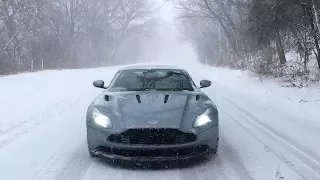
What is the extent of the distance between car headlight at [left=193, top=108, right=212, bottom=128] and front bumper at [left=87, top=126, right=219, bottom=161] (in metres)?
0.11

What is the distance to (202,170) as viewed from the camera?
472 cm

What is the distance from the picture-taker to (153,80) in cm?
647

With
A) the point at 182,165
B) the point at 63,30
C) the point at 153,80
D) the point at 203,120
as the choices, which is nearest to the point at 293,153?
the point at 203,120

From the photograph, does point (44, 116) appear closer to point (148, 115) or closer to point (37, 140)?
point (37, 140)

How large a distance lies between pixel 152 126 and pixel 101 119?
30.6 inches

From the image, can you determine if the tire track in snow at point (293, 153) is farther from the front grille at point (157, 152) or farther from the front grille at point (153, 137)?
the front grille at point (153, 137)

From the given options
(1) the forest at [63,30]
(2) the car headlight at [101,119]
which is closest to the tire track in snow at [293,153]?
(2) the car headlight at [101,119]

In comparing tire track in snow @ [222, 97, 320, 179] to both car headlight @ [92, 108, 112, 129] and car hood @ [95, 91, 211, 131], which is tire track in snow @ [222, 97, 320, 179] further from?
car headlight @ [92, 108, 112, 129]

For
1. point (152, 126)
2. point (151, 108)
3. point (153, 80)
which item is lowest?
point (152, 126)

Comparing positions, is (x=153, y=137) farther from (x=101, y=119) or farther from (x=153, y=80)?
(x=153, y=80)

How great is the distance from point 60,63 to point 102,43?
17.1 m

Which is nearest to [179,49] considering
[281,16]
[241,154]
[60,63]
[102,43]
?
[102,43]

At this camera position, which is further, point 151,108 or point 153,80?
point 153,80

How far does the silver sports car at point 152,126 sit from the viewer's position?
4.61 metres
